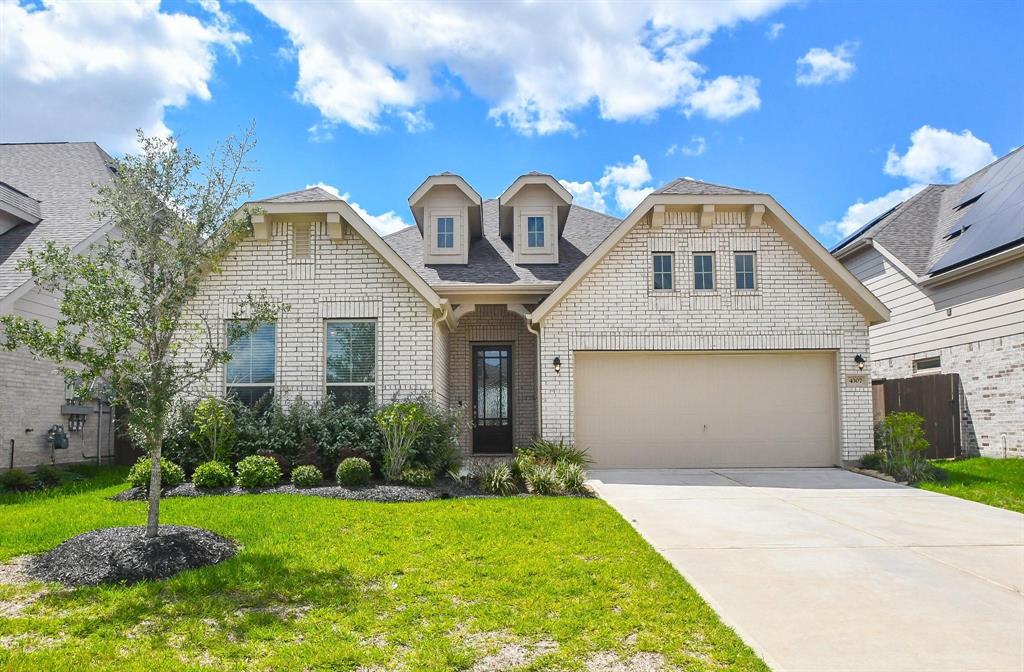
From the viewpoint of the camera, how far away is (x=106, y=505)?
9039 mm

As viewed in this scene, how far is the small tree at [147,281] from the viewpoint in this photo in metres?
6.10

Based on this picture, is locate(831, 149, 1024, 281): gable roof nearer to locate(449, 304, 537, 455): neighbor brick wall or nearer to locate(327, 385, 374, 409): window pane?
locate(449, 304, 537, 455): neighbor brick wall

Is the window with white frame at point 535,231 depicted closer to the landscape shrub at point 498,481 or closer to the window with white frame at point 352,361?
the window with white frame at point 352,361

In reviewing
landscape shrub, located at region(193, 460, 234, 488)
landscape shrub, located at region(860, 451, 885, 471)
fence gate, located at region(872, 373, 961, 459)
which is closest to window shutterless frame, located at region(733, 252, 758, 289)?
landscape shrub, located at region(860, 451, 885, 471)

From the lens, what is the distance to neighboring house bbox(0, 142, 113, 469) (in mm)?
12016

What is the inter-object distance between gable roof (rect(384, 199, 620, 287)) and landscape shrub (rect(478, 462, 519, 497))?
4182mm

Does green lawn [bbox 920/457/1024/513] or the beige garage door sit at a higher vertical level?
the beige garage door

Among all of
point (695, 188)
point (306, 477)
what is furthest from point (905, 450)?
point (306, 477)

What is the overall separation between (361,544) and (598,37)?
7701 mm

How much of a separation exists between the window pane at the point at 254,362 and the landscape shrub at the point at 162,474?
209 centimetres

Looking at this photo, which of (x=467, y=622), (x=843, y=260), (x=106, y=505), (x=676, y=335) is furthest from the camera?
(x=843, y=260)

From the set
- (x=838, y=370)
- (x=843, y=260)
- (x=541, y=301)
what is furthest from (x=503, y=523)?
(x=843, y=260)

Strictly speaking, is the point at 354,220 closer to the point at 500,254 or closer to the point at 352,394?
the point at 352,394

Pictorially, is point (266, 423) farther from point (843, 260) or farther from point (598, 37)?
point (843, 260)
